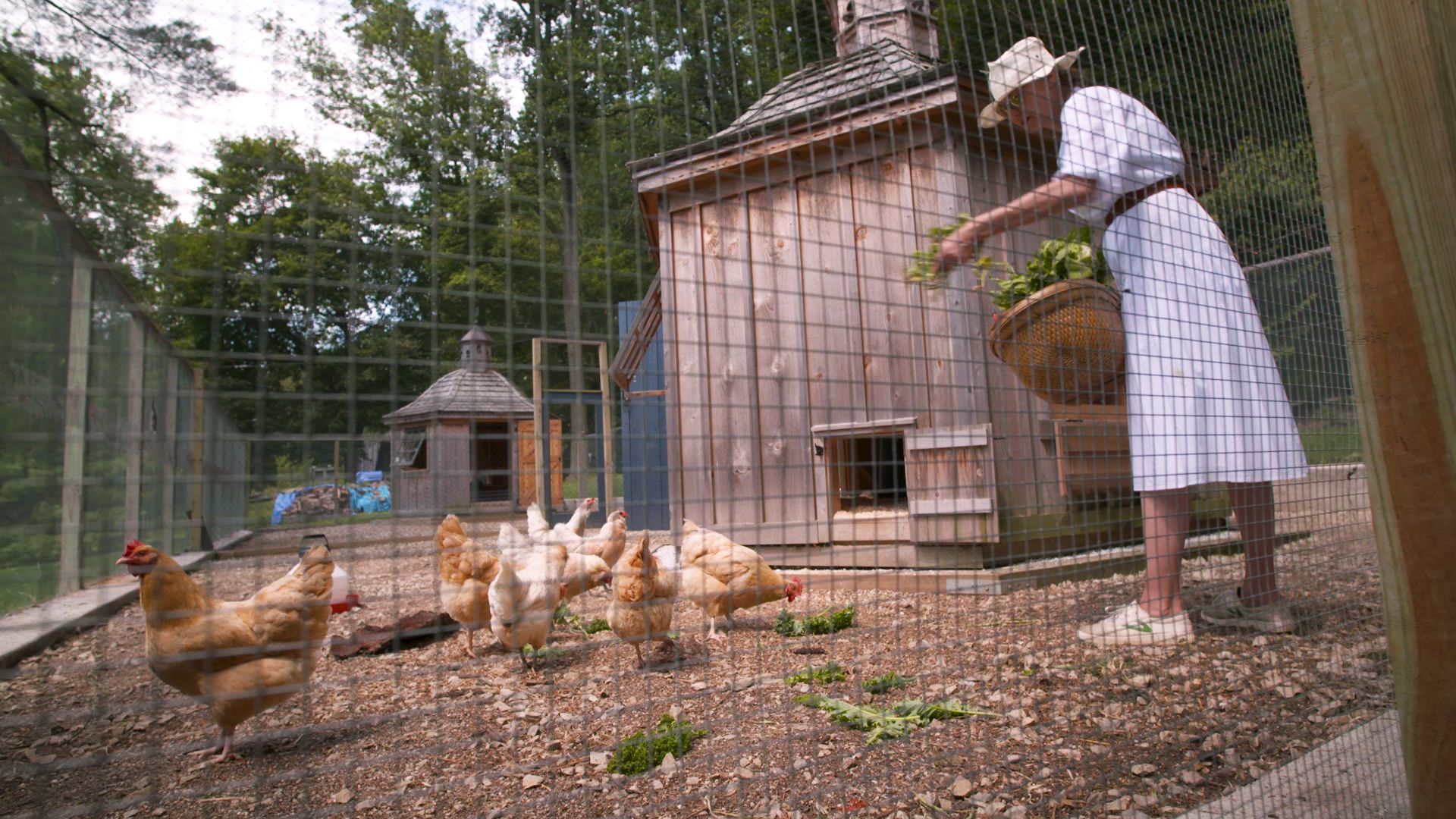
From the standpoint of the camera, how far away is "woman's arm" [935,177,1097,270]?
209cm

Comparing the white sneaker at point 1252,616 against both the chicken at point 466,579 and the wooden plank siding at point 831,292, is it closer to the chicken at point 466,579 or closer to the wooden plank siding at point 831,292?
the wooden plank siding at point 831,292

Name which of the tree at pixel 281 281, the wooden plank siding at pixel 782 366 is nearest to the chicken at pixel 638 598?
the wooden plank siding at pixel 782 366

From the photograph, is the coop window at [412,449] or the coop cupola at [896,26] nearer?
the coop window at [412,449]

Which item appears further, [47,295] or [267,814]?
[267,814]

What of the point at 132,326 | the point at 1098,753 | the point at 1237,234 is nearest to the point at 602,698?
the point at 1098,753

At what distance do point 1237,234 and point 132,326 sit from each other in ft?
13.2

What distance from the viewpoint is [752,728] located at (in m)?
2.23

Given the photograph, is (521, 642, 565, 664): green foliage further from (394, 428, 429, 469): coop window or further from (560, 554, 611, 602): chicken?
(394, 428, 429, 469): coop window

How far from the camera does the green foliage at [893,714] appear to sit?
211cm

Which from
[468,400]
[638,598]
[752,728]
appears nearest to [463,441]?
[468,400]

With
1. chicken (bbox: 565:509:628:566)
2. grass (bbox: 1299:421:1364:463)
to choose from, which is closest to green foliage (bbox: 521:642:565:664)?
chicken (bbox: 565:509:628:566)

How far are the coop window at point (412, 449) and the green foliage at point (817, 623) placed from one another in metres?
2.19

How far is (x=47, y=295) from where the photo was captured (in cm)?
134

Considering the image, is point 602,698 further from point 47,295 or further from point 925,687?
point 47,295
